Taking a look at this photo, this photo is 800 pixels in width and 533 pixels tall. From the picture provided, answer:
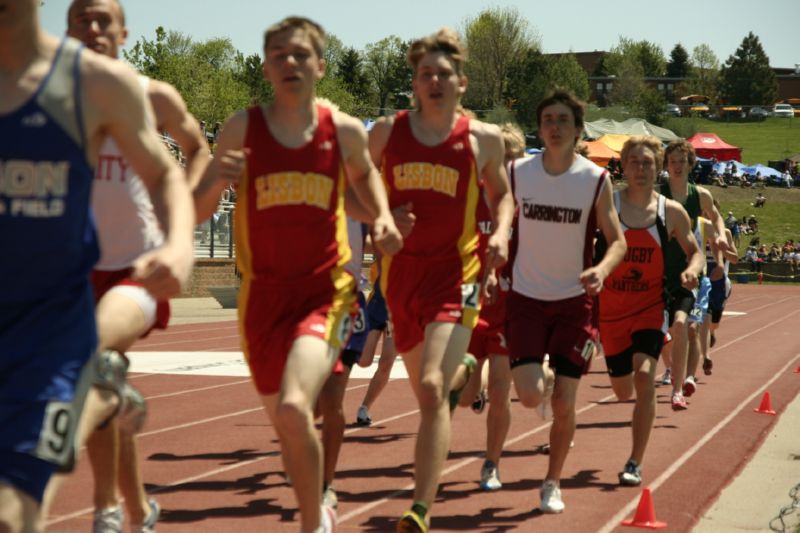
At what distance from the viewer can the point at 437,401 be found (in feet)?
20.8

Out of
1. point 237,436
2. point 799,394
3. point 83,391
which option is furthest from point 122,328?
point 799,394

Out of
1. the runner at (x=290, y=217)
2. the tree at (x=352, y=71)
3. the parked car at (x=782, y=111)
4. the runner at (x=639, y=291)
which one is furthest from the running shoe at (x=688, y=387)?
the parked car at (x=782, y=111)

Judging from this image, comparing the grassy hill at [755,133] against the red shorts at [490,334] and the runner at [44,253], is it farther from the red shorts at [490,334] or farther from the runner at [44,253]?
the runner at [44,253]

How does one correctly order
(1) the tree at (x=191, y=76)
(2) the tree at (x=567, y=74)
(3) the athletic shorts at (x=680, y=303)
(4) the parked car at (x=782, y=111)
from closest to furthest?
(3) the athletic shorts at (x=680, y=303), (1) the tree at (x=191, y=76), (2) the tree at (x=567, y=74), (4) the parked car at (x=782, y=111)

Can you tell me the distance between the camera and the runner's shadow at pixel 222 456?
9.10m

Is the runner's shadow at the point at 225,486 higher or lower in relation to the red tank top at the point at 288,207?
lower

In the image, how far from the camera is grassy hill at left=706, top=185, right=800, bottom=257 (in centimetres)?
6600

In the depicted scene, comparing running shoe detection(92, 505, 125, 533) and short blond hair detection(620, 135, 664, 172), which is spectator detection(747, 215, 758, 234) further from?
running shoe detection(92, 505, 125, 533)

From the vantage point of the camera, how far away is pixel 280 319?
5.62 metres

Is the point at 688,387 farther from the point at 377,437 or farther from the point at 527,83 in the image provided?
the point at 527,83

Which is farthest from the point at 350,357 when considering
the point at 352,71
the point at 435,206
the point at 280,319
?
the point at 352,71

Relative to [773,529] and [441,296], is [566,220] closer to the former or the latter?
[441,296]

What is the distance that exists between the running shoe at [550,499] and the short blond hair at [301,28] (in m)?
2.95

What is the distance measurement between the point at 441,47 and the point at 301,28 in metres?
1.22
